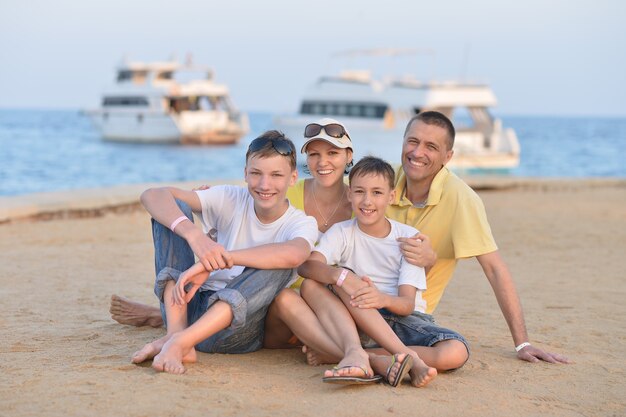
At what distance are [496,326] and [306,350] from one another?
172 cm

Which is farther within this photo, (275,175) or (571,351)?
(571,351)

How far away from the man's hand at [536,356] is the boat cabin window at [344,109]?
948 inches

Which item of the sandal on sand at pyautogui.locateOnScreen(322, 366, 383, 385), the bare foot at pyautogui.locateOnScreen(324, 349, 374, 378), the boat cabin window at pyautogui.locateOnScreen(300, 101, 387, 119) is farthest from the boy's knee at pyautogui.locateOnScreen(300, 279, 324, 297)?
the boat cabin window at pyautogui.locateOnScreen(300, 101, 387, 119)

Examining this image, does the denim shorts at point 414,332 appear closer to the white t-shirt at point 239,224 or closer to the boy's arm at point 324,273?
the boy's arm at point 324,273

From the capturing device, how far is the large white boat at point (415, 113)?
27.0 meters

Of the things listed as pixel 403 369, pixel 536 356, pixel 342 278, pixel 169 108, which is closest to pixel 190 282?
pixel 342 278

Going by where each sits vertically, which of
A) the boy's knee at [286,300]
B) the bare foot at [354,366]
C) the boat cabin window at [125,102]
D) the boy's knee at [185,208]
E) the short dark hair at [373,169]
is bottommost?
the boat cabin window at [125,102]

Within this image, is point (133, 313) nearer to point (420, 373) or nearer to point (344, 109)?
point (420, 373)

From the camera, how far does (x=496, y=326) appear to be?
5.40 m

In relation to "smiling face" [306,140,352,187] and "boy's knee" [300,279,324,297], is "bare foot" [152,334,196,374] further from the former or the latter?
"smiling face" [306,140,352,187]

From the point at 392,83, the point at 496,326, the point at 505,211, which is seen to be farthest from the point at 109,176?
the point at 496,326

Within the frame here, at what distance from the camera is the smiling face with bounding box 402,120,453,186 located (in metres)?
4.43

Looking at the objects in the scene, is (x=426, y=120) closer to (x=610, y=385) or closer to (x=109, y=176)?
(x=610, y=385)

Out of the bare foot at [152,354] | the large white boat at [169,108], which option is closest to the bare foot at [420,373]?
the bare foot at [152,354]
